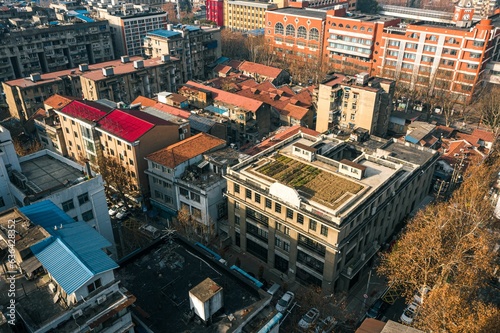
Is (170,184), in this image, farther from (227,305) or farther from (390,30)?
(390,30)

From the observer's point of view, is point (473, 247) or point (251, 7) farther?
point (251, 7)

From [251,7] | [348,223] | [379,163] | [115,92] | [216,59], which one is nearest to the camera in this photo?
[348,223]

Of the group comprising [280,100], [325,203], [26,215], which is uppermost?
[26,215]

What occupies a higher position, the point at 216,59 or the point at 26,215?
the point at 26,215

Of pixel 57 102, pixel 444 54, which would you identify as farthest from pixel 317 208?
pixel 444 54

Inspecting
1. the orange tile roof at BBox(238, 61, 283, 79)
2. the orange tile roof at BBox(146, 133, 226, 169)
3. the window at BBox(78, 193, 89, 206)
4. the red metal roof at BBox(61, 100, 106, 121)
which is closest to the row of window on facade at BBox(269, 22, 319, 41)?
the orange tile roof at BBox(238, 61, 283, 79)

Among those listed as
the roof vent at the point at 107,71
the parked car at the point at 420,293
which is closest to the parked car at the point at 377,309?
the parked car at the point at 420,293

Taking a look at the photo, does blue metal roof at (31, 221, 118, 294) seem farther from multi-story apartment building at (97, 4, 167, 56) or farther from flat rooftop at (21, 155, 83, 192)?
multi-story apartment building at (97, 4, 167, 56)

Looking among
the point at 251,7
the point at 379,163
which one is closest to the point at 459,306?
the point at 379,163
